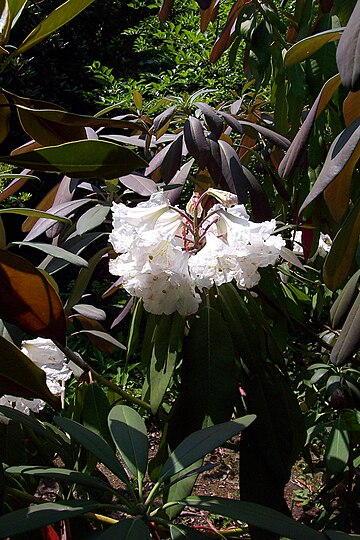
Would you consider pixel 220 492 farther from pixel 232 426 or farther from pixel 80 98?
pixel 80 98

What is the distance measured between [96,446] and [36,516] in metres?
0.15

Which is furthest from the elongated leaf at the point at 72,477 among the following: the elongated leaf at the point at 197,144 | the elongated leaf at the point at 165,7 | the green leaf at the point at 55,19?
the elongated leaf at the point at 165,7

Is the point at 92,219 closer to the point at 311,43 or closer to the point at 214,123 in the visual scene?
the point at 214,123

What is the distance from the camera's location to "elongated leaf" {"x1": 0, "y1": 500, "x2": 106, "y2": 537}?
600 mm

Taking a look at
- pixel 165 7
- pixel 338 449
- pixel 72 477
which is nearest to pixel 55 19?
pixel 72 477

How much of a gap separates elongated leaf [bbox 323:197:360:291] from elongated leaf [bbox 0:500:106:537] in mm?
456

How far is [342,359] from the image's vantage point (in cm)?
82

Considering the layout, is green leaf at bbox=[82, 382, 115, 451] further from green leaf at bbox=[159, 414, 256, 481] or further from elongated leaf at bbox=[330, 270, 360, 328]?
elongated leaf at bbox=[330, 270, 360, 328]

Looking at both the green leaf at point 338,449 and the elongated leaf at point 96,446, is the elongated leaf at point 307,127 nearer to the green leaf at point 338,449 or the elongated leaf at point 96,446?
the elongated leaf at point 96,446

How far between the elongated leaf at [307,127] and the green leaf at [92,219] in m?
0.39

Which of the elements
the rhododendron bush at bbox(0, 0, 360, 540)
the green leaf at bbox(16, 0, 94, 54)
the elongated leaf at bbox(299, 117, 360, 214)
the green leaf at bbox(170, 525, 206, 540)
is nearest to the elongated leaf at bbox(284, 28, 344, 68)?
the rhododendron bush at bbox(0, 0, 360, 540)

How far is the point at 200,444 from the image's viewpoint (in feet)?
2.40

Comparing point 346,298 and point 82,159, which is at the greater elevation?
point 82,159

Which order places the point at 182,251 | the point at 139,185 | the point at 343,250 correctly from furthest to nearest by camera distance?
1. the point at 139,185
2. the point at 182,251
3. the point at 343,250
